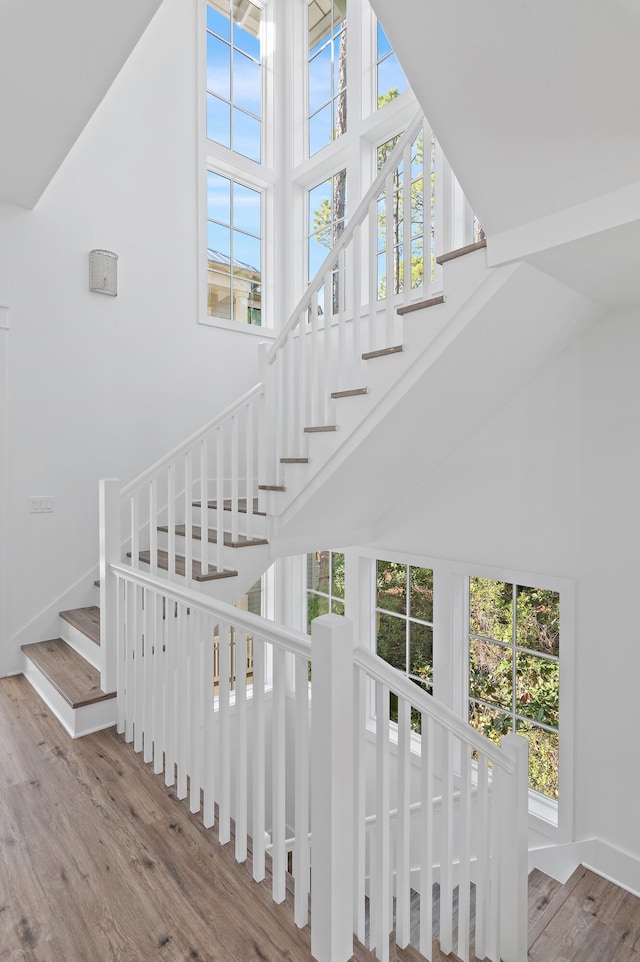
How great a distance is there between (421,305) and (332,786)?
71.6 inches

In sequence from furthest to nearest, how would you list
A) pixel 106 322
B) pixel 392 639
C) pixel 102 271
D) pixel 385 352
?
pixel 392 639, pixel 106 322, pixel 102 271, pixel 385 352

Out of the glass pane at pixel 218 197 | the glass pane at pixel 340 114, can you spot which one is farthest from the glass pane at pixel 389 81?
the glass pane at pixel 218 197

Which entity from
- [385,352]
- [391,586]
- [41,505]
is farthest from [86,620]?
[385,352]

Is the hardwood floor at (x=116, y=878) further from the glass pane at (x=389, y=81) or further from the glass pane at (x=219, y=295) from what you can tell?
the glass pane at (x=389, y=81)

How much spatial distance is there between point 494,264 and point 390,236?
0.93 m

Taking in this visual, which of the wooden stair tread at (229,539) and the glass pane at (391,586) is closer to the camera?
the wooden stair tread at (229,539)

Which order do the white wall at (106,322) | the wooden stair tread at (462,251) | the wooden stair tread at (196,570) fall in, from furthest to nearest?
the white wall at (106,322) < the wooden stair tread at (196,570) < the wooden stair tread at (462,251)

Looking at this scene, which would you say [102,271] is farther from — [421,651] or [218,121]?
[421,651]

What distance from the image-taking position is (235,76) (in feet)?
15.6

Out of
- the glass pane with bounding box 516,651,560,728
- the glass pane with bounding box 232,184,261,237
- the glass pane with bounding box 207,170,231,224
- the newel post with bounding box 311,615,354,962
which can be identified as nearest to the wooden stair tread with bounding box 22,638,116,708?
the newel post with bounding box 311,615,354,962

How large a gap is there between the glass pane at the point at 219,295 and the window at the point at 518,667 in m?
3.13

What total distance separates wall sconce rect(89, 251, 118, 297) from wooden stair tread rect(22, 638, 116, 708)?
2.49 m

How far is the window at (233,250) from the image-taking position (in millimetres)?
4617

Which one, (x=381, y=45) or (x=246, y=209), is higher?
(x=381, y=45)
